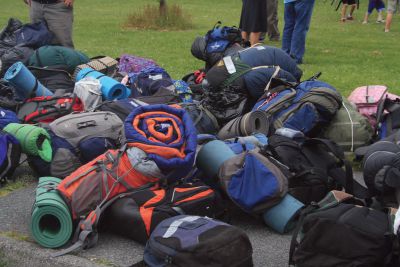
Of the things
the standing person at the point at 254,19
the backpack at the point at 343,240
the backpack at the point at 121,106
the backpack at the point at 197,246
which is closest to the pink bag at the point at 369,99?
the backpack at the point at 121,106

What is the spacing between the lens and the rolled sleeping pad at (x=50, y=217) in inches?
150

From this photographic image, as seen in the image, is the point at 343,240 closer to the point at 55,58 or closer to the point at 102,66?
the point at 102,66

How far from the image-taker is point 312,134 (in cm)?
548

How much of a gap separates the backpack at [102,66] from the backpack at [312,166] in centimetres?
337

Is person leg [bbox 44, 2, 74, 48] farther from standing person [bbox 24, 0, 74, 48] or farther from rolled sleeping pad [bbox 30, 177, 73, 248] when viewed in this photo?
rolled sleeping pad [bbox 30, 177, 73, 248]

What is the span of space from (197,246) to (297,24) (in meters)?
7.03

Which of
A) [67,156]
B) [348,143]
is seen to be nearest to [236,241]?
[67,156]

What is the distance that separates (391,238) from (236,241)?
85cm

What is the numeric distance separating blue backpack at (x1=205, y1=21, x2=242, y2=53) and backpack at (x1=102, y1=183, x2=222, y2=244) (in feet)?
11.6

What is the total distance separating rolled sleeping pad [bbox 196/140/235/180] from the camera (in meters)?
4.44

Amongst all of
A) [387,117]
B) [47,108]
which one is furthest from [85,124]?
[387,117]

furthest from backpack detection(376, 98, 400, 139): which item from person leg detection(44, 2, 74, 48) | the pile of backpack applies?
person leg detection(44, 2, 74, 48)

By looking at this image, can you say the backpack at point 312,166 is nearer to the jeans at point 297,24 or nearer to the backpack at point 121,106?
the backpack at point 121,106

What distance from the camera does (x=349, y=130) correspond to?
5.45 m
